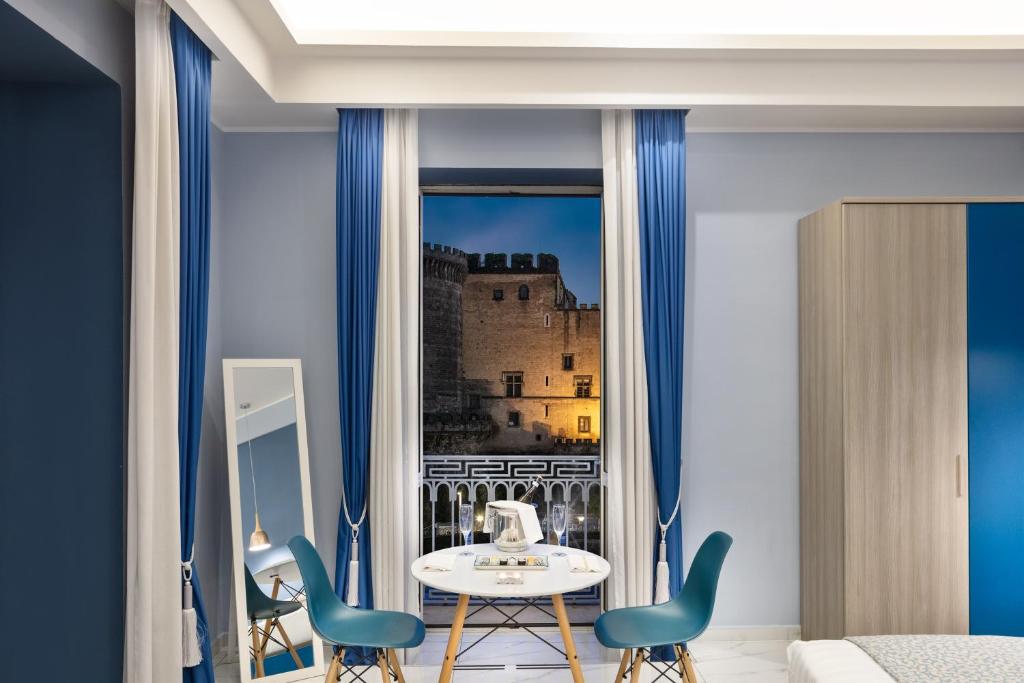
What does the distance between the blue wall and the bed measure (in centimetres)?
224

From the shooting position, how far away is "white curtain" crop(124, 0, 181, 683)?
93.4 inches

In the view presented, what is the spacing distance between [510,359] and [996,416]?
2.76 m

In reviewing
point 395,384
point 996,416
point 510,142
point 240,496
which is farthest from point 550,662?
point 510,142

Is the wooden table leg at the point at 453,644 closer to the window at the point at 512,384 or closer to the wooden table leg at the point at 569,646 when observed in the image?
the wooden table leg at the point at 569,646

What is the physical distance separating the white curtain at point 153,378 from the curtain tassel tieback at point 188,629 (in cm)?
11

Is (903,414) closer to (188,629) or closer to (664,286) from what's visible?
(664,286)

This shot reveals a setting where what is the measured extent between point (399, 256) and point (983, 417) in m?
2.72

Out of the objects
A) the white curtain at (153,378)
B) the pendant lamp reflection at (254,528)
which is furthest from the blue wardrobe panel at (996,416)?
the white curtain at (153,378)

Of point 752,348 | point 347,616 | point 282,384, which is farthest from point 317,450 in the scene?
point 752,348

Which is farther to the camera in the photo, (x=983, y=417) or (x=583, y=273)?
(x=583, y=273)

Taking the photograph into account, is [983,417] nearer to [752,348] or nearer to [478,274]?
[752,348]

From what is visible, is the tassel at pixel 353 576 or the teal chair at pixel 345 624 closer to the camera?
the teal chair at pixel 345 624

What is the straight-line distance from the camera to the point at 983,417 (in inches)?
132

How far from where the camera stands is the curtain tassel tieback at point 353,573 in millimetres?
3490
